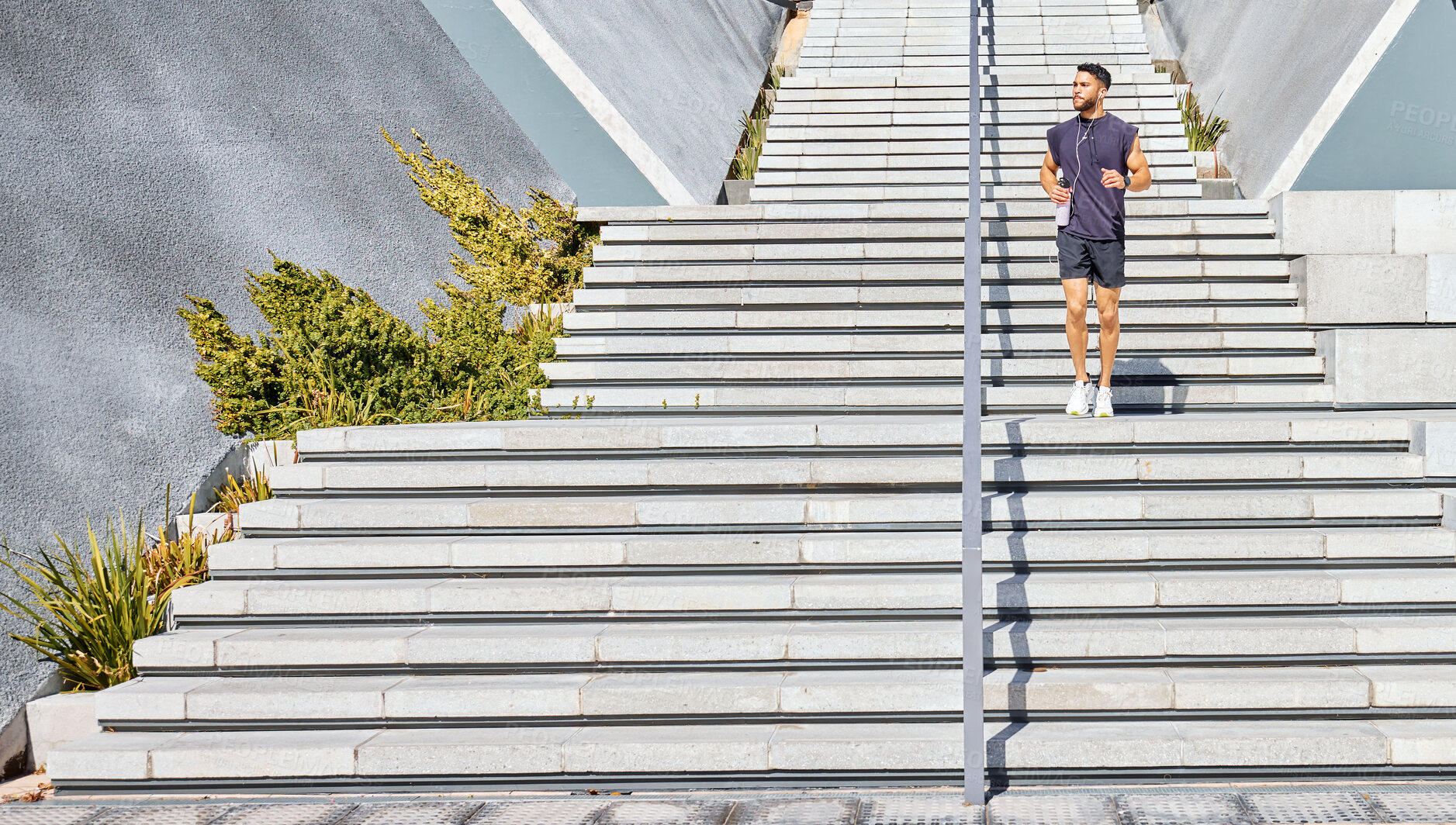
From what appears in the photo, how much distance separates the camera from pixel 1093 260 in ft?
17.5

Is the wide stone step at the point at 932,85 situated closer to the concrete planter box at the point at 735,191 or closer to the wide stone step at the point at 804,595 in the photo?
the concrete planter box at the point at 735,191

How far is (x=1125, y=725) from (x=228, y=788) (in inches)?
128

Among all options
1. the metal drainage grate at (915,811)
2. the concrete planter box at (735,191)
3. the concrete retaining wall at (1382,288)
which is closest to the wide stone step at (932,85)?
the concrete planter box at (735,191)

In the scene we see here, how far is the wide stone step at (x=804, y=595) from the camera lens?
4148mm

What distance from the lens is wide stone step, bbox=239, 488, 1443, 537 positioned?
454 cm

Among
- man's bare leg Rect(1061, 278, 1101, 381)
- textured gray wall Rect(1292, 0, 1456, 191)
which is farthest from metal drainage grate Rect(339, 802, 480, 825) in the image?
textured gray wall Rect(1292, 0, 1456, 191)

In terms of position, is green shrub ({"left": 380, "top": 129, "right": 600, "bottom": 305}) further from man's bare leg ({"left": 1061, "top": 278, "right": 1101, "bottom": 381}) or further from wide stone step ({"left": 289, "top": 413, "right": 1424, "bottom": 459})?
man's bare leg ({"left": 1061, "top": 278, "right": 1101, "bottom": 381})

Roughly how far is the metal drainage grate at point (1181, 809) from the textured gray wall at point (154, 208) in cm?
411

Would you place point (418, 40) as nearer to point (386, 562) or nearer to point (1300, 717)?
point (386, 562)

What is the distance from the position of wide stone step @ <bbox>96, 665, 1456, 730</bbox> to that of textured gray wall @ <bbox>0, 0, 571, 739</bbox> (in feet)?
3.05

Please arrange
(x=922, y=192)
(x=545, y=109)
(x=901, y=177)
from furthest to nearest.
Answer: (x=901, y=177), (x=545, y=109), (x=922, y=192)

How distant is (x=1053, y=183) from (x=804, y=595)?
2633mm

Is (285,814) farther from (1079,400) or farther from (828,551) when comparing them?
(1079,400)

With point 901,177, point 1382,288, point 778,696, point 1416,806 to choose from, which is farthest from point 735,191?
point 1416,806
